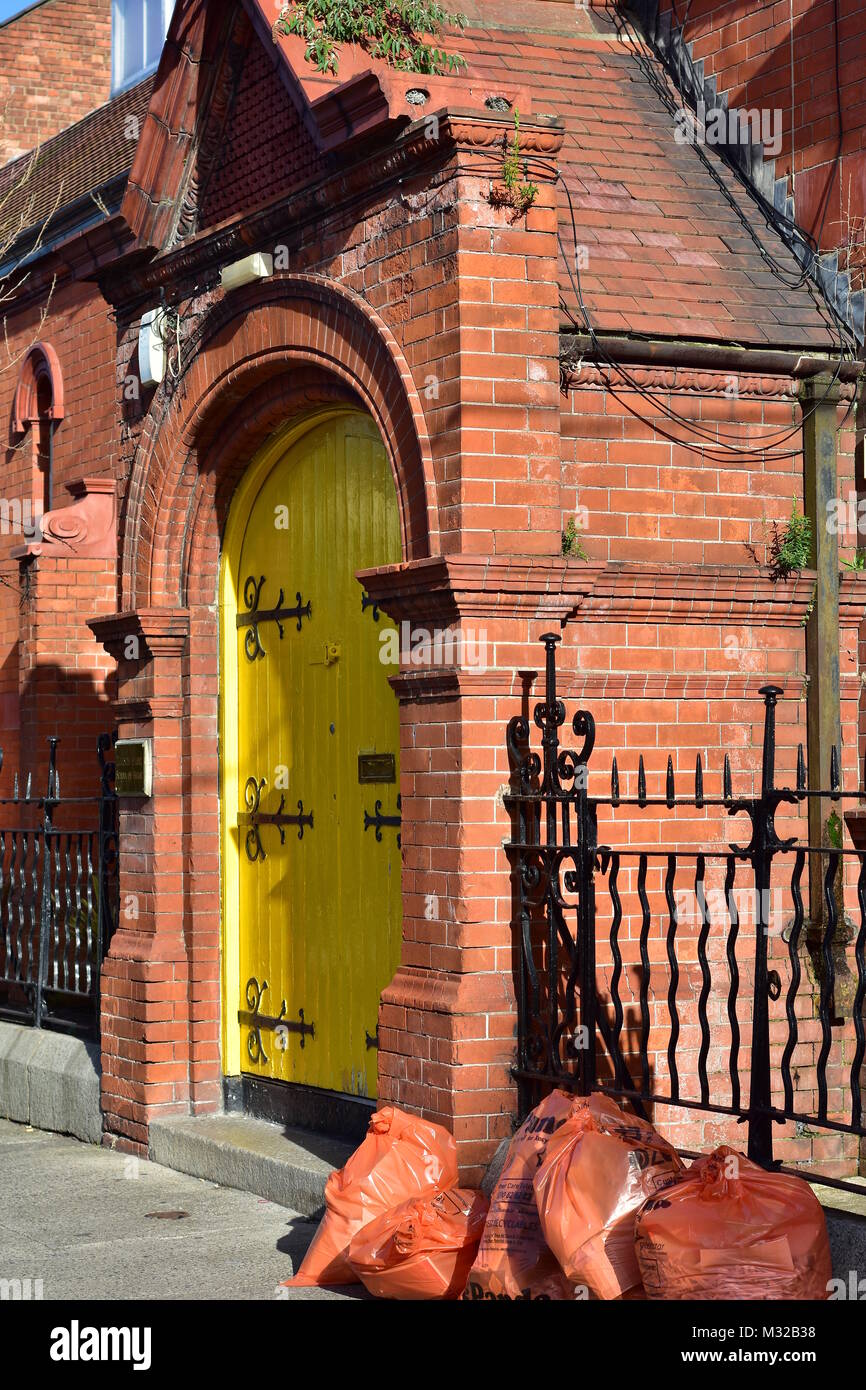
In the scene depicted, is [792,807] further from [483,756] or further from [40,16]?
[40,16]

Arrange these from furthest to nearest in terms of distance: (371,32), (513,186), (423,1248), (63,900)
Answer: (63,900)
(371,32)
(513,186)
(423,1248)

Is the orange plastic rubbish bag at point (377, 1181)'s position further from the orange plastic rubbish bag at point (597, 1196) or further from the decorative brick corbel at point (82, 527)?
the decorative brick corbel at point (82, 527)

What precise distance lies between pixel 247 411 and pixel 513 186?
230 centimetres

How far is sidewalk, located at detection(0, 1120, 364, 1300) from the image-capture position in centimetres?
632

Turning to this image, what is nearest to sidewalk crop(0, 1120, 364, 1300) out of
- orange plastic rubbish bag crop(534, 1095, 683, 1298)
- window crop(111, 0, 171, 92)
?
orange plastic rubbish bag crop(534, 1095, 683, 1298)

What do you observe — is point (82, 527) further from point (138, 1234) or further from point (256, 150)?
point (138, 1234)

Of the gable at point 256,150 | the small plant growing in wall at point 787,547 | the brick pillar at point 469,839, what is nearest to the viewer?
the brick pillar at point 469,839

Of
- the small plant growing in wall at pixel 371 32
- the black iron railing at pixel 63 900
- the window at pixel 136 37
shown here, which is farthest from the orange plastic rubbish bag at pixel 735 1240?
the window at pixel 136 37

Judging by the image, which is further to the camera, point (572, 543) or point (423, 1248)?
point (572, 543)

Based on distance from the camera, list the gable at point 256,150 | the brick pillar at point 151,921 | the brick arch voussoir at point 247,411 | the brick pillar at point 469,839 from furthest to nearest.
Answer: the brick pillar at point 151,921 < the gable at point 256,150 < the brick arch voussoir at point 247,411 < the brick pillar at point 469,839

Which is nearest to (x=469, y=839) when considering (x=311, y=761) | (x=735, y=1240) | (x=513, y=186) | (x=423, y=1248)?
(x=423, y=1248)

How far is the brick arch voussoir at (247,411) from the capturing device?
6738mm

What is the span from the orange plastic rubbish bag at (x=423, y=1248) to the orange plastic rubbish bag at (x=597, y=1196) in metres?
0.63

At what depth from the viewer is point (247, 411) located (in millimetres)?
8367
